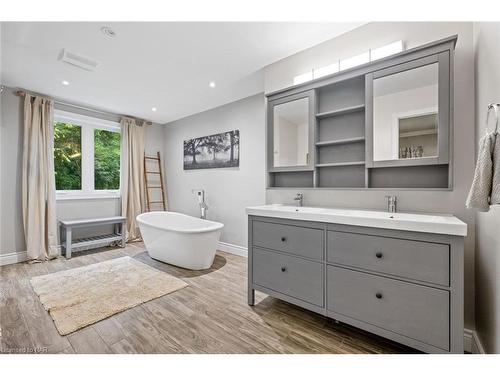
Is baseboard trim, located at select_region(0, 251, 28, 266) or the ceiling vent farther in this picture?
baseboard trim, located at select_region(0, 251, 28, 266)

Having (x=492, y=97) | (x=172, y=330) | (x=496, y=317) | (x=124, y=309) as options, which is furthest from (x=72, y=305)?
(x=492, y=97)

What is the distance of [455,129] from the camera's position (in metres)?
1.55

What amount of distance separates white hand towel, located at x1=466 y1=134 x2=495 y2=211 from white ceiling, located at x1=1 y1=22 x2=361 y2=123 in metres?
1.52

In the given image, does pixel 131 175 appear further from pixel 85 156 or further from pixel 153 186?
pixel 85 156

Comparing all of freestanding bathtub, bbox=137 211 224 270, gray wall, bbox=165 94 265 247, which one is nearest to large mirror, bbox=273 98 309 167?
gray wall, bbox=165 94 265 247

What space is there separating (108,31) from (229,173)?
7.55 feet

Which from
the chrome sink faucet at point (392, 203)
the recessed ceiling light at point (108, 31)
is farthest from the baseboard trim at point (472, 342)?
the recessed ceiling light at point (108, 31)

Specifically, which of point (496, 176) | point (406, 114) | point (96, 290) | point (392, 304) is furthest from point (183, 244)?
point (496, 176)

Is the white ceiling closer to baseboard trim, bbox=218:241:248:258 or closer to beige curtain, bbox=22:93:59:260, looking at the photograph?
beige curtain, bbox=22:93:59:260

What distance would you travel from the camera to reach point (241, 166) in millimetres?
3613

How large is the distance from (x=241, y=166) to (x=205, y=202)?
3.47ft

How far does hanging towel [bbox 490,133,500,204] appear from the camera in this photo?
3.18 ft
